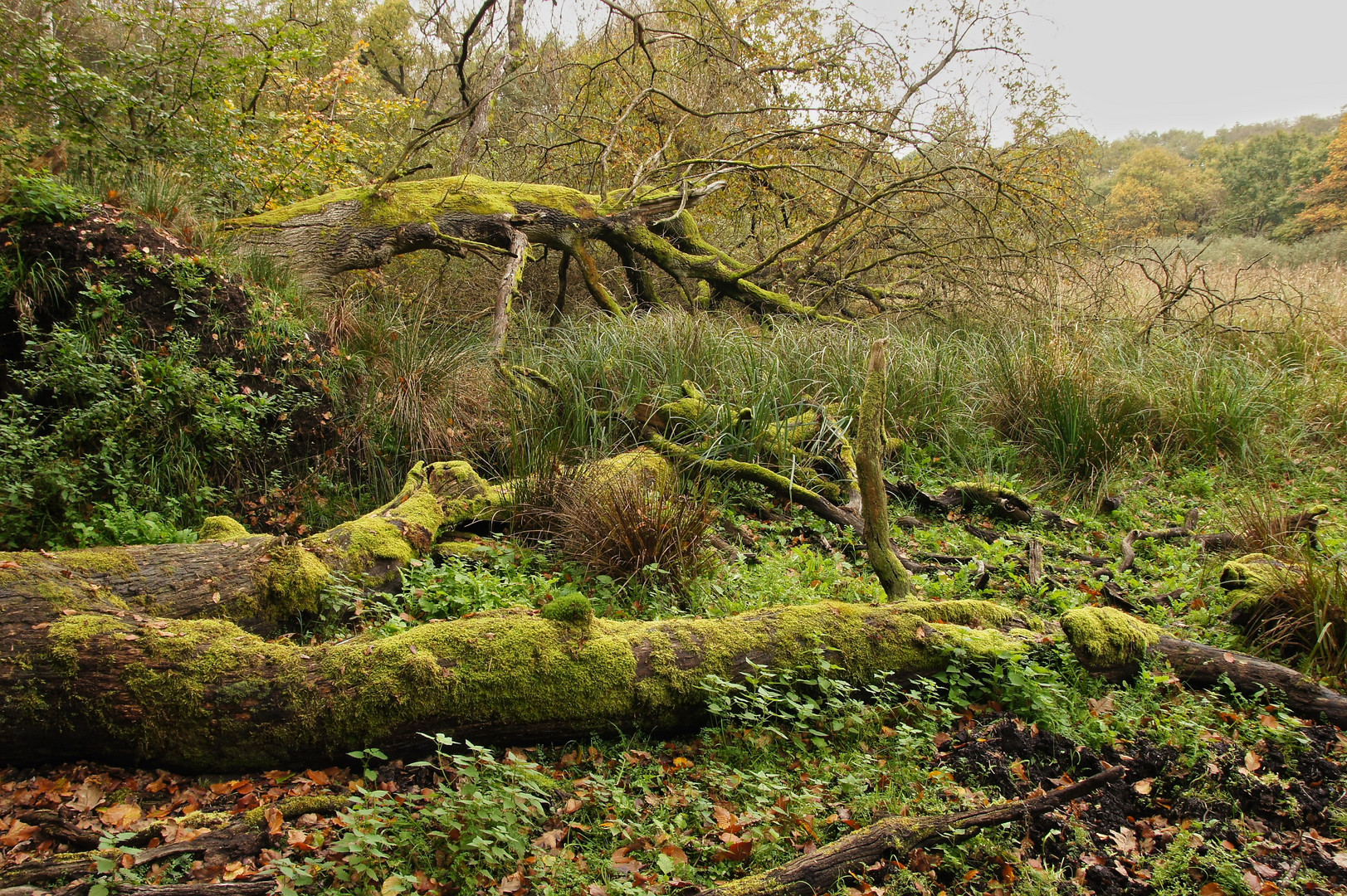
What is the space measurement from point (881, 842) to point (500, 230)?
23.7ft

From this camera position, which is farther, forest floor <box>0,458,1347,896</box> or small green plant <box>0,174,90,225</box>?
small green plant <box>0,174,90,225</box>

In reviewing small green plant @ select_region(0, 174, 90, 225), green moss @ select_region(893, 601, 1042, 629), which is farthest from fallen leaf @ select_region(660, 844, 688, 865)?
small green plant @ select_region(0, 174, 90, 225)

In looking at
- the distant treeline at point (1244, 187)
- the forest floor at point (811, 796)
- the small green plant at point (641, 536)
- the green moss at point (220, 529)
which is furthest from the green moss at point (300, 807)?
the distant treeline at point (1244, 187)

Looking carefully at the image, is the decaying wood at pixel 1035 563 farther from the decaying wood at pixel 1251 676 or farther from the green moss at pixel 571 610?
the green moss at pixel 571 610

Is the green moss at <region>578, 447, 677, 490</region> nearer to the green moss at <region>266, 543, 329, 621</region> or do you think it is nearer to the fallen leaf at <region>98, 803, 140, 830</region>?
the green moss at <region>266, 543, 329, 621</region>

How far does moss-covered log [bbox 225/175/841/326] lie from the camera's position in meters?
6.99

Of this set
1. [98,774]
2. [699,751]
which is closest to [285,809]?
[98,774]

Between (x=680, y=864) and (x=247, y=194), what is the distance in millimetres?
7269

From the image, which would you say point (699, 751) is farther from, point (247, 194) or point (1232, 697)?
point (247, 194)

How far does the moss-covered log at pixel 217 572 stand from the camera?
9.11 feet

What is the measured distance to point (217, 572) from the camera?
11.4 feet

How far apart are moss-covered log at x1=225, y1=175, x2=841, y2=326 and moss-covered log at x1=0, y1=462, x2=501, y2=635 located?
3.58 metres

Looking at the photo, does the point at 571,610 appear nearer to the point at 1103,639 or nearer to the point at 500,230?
the point at 1103,639

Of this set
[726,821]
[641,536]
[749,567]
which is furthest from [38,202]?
[726,821]
